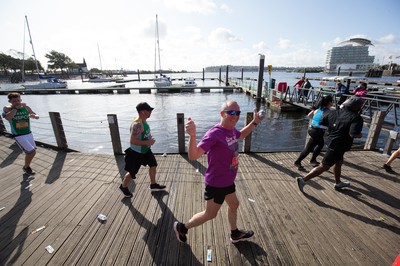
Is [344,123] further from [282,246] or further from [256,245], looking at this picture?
[256,245]

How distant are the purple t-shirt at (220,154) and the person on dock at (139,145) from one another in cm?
149

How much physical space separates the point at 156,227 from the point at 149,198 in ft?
2.61

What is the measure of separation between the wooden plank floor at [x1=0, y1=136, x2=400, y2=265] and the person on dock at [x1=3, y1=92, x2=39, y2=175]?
0.64m

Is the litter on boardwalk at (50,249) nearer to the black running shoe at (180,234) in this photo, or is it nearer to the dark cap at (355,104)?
the black running shoe at (180,234)

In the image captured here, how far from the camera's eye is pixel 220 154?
2.02 m

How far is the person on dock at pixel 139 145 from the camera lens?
3090 mm

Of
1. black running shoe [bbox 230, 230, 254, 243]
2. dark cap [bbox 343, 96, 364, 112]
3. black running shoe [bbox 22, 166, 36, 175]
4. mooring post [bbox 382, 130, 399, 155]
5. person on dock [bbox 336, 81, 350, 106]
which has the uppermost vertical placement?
dark cap [bbox 343, 96, 364, 112]

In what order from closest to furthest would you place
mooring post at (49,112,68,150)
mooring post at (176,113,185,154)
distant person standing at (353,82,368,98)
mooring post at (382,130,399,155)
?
mooring post at (382,130,399,155), mooring post at (176,113,185,154), mooring post at (49,112,68,150), distant person standing at (353,82,368,98)

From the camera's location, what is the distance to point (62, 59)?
3275 inches

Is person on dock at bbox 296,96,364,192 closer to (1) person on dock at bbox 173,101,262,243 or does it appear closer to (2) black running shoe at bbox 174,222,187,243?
(1) person on dock at bbox 173,101,262,243

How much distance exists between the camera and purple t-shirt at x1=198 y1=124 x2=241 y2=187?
6.40 feet

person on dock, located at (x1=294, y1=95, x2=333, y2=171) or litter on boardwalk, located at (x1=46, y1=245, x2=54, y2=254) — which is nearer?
litter on boardwalk, located at (x1=46, y1=245, x2=54, y2=254)

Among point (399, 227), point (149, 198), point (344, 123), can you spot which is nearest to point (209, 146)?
point (149, 198)

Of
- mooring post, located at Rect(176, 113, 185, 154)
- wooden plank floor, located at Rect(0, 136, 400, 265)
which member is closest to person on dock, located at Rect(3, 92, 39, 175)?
A: wooden plank floor, located at Rect(0, 136, 400, 265)
